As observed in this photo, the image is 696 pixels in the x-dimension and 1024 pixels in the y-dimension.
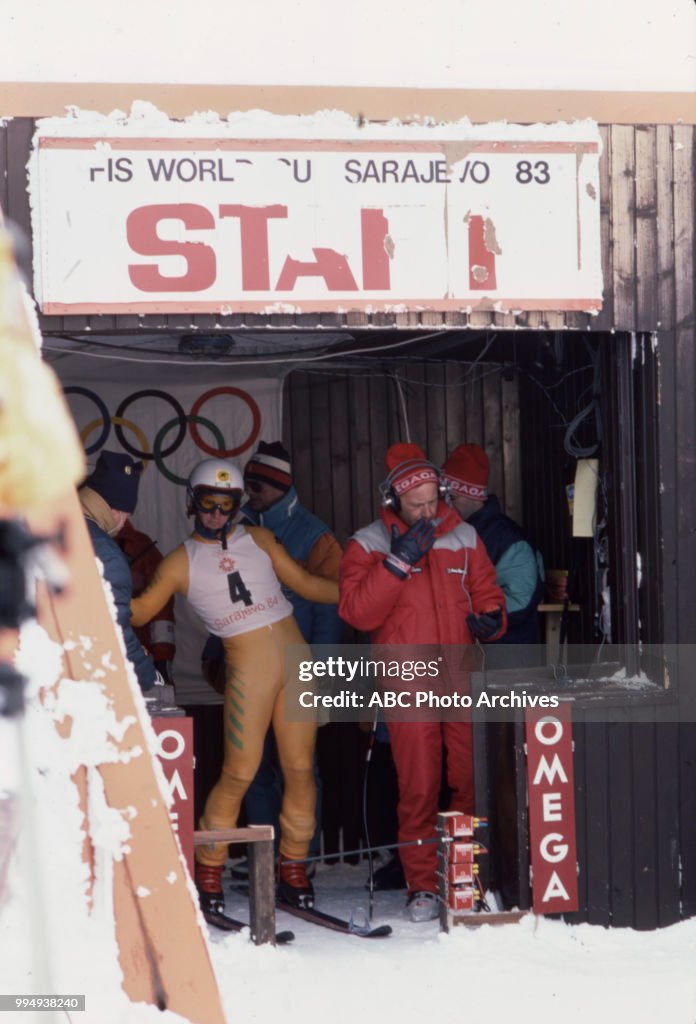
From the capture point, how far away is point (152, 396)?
748cm

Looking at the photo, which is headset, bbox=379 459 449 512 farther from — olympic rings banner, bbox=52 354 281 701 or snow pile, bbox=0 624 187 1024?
snow pile, bbox=0 624 187 1024

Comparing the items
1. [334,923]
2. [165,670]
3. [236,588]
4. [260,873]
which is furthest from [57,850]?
[165,670]

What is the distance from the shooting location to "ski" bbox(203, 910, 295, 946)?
18.4 feet

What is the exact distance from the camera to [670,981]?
500 centimetres

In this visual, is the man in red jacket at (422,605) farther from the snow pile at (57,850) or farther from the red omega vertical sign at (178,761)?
the snow pile at (57,850)

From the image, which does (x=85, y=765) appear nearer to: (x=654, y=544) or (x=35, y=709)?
(x=35, y=709)

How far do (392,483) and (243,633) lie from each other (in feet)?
3.23

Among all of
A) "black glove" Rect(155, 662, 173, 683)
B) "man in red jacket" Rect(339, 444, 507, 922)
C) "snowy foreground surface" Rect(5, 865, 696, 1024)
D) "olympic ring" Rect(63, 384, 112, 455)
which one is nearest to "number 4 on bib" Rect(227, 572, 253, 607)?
"man in red jacket" Rect(339, 444, 507, 922)

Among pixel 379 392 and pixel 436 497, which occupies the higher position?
pixel 379 392

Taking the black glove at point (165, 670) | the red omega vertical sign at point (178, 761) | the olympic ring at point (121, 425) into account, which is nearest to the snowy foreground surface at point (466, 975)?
the red omega vertical sign at point (178, 761)

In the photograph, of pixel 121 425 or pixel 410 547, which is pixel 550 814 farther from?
pixel 121 425

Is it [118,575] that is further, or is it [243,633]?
[243,633]

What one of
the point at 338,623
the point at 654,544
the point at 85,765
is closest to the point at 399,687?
the point at 338,623

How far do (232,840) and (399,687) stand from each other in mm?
1135
